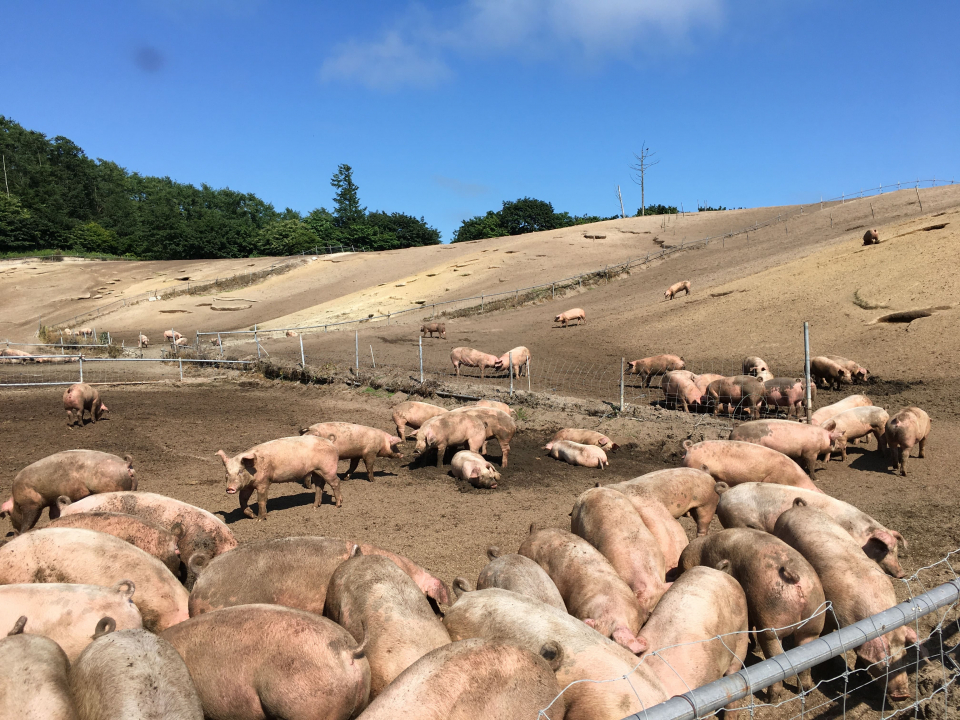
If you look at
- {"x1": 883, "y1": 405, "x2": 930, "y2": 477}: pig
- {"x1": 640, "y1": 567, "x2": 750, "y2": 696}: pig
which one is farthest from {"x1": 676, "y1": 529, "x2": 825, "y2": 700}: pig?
{"x1": 883, "y1": 405, "x2": 930, "y2": 477}: pig

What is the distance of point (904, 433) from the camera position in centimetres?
914

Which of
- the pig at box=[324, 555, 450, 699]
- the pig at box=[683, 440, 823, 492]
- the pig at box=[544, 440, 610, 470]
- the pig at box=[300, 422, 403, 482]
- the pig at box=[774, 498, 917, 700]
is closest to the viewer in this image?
the pig at box=[324, 555, 450, 699]

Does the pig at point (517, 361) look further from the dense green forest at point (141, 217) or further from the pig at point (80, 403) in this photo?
the dense green forest at point (141, 217)

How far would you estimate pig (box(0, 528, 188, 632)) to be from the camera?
4559mm

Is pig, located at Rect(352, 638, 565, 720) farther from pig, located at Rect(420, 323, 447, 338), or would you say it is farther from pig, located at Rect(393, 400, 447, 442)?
pig, located at Rect(420, 323, 447, 338)

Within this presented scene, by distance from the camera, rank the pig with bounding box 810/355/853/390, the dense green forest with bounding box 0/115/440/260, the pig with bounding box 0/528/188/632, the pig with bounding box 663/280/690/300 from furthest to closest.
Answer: the dense green forest with bounding box 0/115/440/260 < the pig with bounding box 663/280/690/300 < the pig with bounding box 810/355/853/390 < the pig with bounding box 0/528/188/632

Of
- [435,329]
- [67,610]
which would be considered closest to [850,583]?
[67,610]

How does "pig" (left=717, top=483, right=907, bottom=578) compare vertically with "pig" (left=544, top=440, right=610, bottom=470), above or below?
above

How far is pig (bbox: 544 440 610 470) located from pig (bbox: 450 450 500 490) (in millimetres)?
1404

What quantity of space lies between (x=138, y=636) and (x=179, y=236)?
228ft

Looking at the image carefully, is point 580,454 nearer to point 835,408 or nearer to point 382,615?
point 835,408

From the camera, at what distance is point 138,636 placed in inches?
133

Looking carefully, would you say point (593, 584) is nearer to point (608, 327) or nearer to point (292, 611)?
point (292, 611)

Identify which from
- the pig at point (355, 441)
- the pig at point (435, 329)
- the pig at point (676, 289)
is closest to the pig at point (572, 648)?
the pig at point (355, 441)
